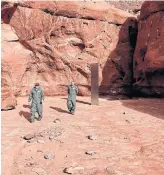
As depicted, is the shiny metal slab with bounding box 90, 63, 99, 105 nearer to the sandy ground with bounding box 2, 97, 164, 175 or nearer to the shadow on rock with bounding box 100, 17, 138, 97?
the sandy ground with bounding box 2, 97, 164, 175

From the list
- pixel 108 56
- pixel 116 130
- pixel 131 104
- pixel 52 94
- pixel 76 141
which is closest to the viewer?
pixel 76 141

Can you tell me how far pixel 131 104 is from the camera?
Result: 1644 centimetres

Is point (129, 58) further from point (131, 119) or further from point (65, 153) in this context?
point (65, 153)

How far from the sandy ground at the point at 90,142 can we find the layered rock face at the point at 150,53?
14.2 ft

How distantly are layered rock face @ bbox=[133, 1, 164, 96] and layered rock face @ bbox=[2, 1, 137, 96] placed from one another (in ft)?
4.30

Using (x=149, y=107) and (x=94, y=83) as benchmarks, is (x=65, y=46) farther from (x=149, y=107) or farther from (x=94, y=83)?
(x=149, y=107)

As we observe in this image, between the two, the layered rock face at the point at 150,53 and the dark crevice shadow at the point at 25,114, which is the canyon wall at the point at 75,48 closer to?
the layered rock face at the point at 150,53

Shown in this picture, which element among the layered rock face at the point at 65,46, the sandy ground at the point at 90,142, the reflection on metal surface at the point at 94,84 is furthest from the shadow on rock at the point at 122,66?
the sandy ground at the point at 90,142

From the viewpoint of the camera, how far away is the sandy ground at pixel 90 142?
7781 mm

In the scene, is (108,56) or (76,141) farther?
(108,56)

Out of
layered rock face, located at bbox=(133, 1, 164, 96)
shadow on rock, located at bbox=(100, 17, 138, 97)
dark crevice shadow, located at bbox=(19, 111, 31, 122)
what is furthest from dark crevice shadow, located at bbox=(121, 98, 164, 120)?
dark crevice shadow, located at bbox=(19, 111, 31, 122)

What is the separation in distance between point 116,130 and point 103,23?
1230 cm

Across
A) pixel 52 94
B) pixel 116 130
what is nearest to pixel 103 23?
pixel 52 94

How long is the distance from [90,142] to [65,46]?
1235cm
